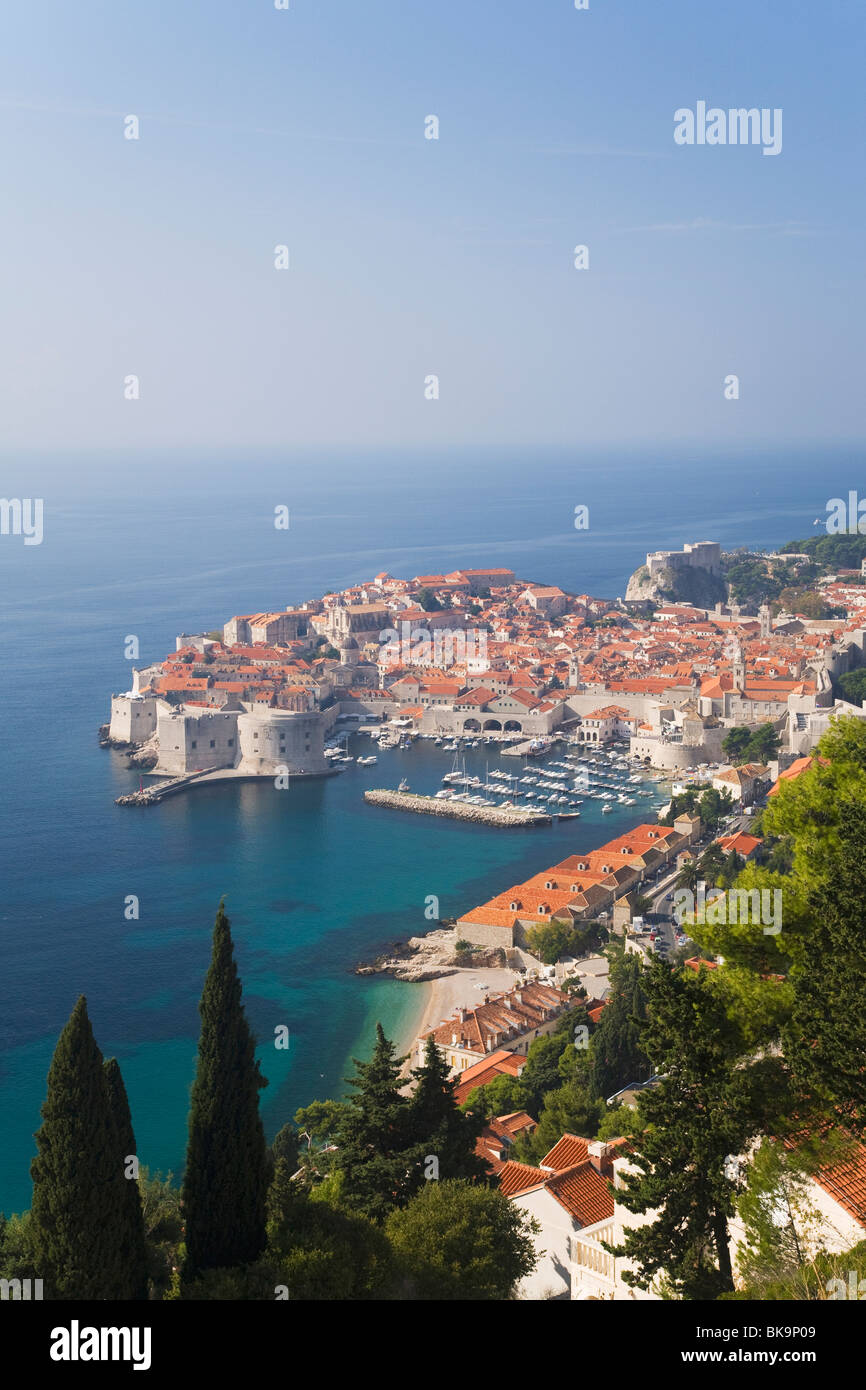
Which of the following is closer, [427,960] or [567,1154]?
[567,1154]

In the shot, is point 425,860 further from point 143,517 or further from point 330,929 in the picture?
point 143,517

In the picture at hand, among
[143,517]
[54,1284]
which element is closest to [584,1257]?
[54,1284]

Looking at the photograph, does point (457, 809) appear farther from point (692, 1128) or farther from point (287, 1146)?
point (692, 1128)

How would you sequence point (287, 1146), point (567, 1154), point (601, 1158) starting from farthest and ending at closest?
1. point (287, 1146)
2. point (567, 1154)
3. point (601, 1158)

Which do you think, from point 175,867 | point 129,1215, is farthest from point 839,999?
point 175,867

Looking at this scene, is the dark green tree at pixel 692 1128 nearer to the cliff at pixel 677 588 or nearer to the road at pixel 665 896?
the road at pixel 665 896

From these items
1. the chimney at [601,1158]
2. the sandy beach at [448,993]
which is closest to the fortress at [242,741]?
the sandy beach at [448,993]
